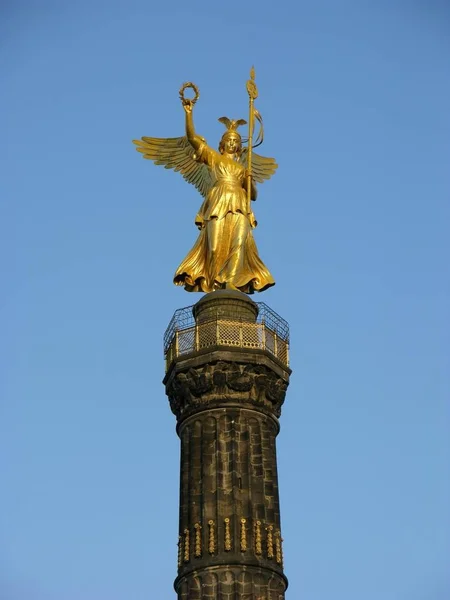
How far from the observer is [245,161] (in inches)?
2137

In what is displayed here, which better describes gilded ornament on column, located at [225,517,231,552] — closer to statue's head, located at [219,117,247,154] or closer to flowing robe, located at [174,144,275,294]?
flowing robe, located at [174,144,275,294]

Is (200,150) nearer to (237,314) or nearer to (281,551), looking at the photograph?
(237,314)

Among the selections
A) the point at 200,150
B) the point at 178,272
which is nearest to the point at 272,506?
the point at 178,272

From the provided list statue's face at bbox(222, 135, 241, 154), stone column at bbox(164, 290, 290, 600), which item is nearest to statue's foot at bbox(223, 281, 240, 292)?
stone column at bbox(164, 290, 290, 600)

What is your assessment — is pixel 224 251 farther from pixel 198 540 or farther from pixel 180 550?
pixel 180 550

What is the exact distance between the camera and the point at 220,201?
5178 centimetres

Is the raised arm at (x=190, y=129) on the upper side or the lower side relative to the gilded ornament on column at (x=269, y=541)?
upper

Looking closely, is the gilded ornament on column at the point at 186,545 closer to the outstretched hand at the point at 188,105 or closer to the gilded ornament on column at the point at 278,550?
the gilded ornament on column at the point at 278,550

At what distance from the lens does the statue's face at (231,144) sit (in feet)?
176

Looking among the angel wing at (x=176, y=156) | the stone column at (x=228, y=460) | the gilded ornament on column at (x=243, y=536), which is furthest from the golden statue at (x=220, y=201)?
the gilded ornament on column at (x=243, y=536)

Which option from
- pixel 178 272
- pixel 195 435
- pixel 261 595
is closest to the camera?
pixel 261 595

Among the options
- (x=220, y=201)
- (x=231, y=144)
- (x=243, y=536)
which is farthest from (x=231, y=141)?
(x=243, y=536)

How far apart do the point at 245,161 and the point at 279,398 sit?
1082cm

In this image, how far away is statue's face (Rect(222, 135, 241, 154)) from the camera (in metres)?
53.6
